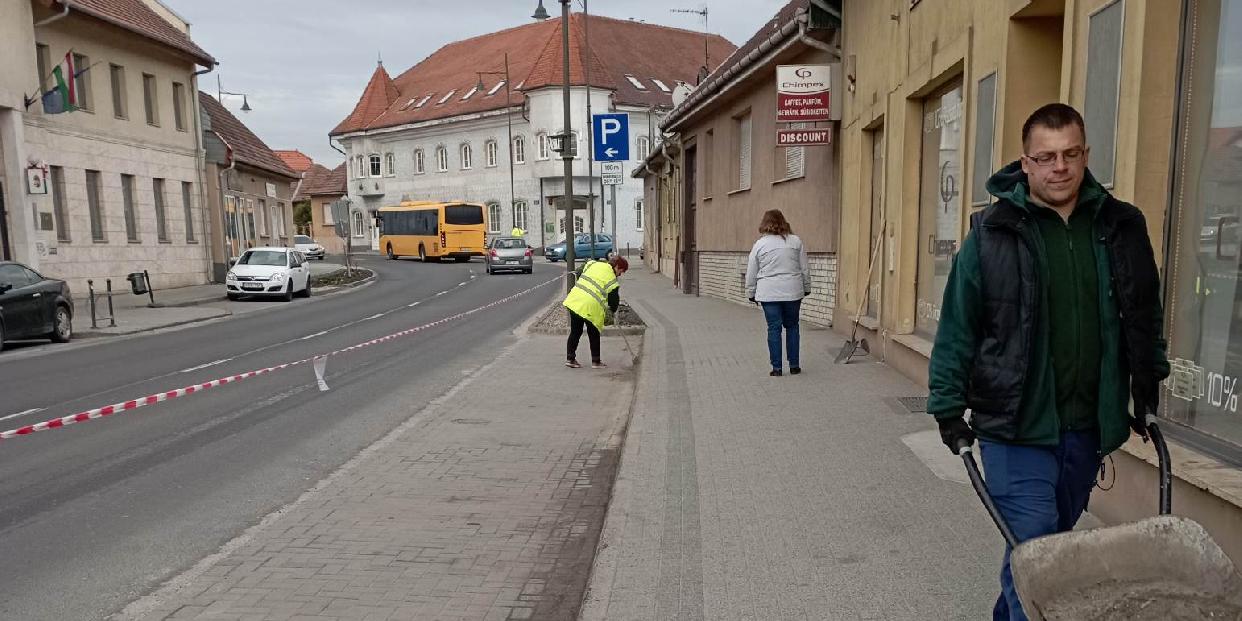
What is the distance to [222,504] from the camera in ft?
17.7

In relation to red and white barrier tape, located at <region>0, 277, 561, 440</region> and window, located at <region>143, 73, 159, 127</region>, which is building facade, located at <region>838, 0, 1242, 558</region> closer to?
red and white barrier tape, located at <region>0, 277, 561, 440</region>

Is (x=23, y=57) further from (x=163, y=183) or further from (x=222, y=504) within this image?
(x=222, y=504)

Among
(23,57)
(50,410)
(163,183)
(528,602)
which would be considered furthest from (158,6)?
(528,602)

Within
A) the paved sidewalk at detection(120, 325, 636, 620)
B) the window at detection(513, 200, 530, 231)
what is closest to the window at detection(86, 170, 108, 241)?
the paved sidewalk at detection(120, 325, 636, 620)

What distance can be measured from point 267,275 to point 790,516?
70.7ft

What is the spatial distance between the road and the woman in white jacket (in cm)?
363

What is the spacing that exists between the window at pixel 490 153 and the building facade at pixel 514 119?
0.07 m

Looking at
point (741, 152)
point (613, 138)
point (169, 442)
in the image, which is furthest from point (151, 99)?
point (169, 442)

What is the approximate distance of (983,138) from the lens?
6.89 metres

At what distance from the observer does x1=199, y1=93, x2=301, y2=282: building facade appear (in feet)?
96.8

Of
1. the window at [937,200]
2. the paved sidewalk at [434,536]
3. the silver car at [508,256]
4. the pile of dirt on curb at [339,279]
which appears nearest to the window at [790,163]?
the window at [937,200]

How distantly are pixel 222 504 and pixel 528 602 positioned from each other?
103 inches

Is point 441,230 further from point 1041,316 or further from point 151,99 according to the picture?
point 1041,316

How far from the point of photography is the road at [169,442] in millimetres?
4410
